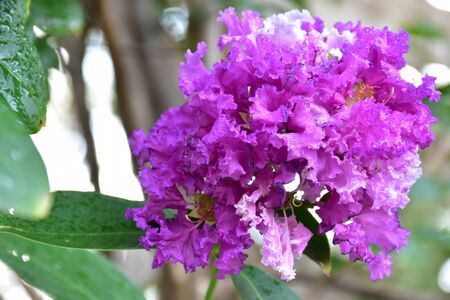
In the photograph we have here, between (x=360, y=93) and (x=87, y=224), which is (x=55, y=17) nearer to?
(x=87, y=224)

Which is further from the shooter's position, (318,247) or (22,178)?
(318,247)

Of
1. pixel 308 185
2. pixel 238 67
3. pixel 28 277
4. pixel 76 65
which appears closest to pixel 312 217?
pixel 308 185

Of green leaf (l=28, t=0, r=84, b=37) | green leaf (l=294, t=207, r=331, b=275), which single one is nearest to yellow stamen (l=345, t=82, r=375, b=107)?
green leaf (l=294, t=207, r=331, b=275)

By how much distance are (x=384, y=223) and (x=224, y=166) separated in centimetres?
19

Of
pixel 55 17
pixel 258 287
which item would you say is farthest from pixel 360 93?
pixel 55 17

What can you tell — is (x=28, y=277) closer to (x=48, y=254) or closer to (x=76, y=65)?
(x=48, y=254)

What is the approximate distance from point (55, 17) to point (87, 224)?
0.53 meters

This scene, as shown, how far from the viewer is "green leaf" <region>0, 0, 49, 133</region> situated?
61 centimetres

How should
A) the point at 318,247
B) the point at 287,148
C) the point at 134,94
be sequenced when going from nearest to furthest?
the point at 287,148, the point at 318,247, the point at 134,94

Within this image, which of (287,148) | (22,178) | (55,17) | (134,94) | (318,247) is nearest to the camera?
(22,178)

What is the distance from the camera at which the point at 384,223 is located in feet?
2.32

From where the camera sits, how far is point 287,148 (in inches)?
24.9

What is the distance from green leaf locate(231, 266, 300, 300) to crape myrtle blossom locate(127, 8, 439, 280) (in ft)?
0.40

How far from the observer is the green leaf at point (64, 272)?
74 centimetres
